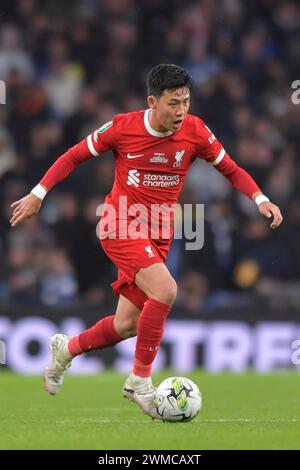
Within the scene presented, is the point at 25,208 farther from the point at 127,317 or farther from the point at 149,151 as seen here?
the point at 127,317

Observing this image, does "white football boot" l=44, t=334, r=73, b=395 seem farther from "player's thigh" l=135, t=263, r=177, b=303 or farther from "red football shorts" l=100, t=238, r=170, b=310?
"player's thigh" l=135, t=263, r=177, b=303

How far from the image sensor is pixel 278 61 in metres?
15.0

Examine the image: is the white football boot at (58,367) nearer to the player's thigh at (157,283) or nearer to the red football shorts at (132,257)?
the red football shorts at (132,257)

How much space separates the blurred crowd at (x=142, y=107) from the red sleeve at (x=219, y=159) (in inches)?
193

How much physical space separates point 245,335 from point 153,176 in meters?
5.32

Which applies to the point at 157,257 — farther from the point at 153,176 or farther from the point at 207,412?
the point at 207,412

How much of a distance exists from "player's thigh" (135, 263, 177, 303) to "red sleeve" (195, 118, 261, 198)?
733mm

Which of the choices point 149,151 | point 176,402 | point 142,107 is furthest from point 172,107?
point 142,107

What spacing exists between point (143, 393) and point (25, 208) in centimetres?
125

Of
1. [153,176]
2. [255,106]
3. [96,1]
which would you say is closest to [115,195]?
[153,176]

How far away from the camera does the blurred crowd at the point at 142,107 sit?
40.9ft

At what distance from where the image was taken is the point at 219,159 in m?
7.23

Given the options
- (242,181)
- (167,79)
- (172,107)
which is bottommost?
(242,181)
